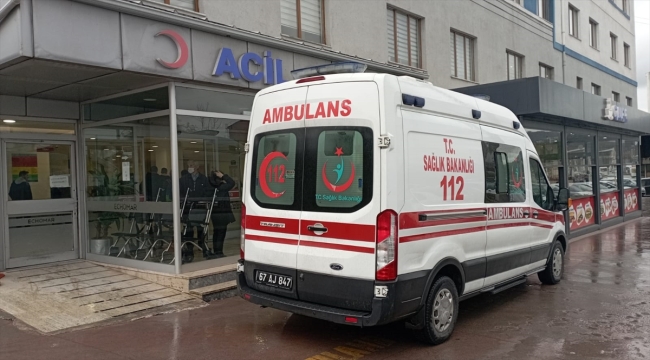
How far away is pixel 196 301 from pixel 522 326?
13.6 feet

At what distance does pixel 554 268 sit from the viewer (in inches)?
320

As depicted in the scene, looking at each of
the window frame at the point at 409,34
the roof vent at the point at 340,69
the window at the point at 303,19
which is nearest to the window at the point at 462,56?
the window frame at the point at 409,34

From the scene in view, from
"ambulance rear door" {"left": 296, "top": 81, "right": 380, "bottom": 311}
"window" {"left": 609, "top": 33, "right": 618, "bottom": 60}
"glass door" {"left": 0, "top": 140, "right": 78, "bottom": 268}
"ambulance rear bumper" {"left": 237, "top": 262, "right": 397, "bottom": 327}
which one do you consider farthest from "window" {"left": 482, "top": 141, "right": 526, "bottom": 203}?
"window" {"left": 609, "top": 33, "right": 618, "bottom": 60}

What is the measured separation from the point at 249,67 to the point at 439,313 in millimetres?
4935

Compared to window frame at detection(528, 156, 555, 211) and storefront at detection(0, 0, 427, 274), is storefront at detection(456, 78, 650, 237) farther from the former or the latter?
storefront at detection(0, 0, 427, 274)

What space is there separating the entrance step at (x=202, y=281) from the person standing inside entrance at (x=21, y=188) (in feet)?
6.94

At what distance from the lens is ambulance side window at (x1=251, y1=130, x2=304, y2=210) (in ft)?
17.3

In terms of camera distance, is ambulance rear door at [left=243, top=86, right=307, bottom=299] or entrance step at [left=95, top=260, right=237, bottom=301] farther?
entrance step at [left=95, top=260, right=237, bottom=301]

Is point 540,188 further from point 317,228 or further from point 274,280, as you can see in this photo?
point 274,280

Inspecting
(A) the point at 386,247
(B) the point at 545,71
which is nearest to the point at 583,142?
(B) the point at 545,71

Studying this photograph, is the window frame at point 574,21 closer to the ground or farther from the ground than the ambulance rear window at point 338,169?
farther from the ground

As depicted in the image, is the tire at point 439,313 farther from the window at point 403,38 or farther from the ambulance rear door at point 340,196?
the window at point 403,38

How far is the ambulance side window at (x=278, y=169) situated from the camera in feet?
17.3

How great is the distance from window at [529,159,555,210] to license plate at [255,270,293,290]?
3.96 meters
